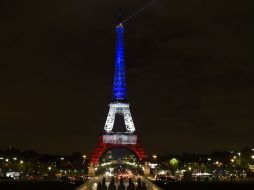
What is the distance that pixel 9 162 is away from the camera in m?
124

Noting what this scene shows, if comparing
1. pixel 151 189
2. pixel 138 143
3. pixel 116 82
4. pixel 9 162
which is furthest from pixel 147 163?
pixel 151 189

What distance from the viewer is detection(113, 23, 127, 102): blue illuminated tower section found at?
153750 mm

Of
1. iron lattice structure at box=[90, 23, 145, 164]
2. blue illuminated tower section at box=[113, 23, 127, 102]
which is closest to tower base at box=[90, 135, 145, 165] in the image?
iron lattice structure at box=[90, 23, 145, 164]

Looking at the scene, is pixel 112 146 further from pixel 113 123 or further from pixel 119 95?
pixel 119 95

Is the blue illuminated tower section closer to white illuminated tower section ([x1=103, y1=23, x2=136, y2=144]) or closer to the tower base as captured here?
white illuminated tower section ([x1=103, y1=23, x2=136, y2=144])

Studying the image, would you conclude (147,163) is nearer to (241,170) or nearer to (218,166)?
(218,166)

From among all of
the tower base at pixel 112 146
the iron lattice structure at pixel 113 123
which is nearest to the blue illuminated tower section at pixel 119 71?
the iron lattice structure at pixel 113 123

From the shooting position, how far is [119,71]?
156375 mm

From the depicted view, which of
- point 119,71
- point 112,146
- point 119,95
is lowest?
point 112,146

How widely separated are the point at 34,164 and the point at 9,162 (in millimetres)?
11778

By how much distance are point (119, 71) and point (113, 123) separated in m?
15.9

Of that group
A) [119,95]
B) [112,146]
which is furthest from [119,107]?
[112,146]

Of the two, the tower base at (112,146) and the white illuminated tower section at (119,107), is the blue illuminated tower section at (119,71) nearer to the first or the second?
the white illuminated tower section at (119,107)

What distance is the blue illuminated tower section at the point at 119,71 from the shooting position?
153750 mm
